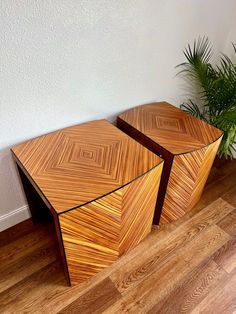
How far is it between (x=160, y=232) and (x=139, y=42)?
1180 mm

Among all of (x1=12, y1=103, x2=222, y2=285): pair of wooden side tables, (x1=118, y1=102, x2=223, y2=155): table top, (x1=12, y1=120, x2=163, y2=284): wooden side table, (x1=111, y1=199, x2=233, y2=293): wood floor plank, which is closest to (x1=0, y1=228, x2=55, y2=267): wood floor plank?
(x1=12, y1=103, x2=222, y2=285): pair of wooden side tables

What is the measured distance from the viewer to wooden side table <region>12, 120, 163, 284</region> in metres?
0.89

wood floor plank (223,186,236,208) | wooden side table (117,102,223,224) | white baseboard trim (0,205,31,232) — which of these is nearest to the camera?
wooden side table (117,102,223,224)

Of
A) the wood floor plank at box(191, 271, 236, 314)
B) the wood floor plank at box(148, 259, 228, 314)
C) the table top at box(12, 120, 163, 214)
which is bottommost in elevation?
the wood floor plank at box(191, 271, 236, 314)

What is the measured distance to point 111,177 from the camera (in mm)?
972

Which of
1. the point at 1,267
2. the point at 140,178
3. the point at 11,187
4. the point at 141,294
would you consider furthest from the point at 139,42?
the point at 1,267

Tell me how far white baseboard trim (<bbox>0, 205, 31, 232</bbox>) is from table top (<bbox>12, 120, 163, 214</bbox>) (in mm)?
483

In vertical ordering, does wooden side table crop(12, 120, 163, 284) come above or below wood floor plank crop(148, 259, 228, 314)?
above

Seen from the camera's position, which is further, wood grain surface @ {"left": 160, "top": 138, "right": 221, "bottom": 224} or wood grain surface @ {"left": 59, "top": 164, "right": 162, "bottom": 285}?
wood grain surface @ {"left": 160, "top": 138, "right": 221, "bottom": 224}

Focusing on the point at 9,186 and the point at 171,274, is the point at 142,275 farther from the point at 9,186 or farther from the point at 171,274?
the point at 9,186

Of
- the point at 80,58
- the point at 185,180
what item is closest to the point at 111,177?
the point at 185,180

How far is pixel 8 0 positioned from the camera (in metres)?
0.86

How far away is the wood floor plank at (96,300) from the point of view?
3.53 ft

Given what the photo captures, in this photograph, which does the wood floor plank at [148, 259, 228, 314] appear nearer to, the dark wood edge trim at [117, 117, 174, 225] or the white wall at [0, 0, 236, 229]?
the dark wood edge trim at [117, 117, 174, 225]
